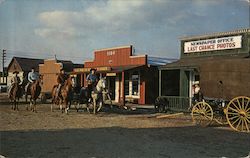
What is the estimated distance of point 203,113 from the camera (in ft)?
47.1

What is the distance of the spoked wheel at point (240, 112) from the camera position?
1280 centimetres

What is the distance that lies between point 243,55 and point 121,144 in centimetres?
1045

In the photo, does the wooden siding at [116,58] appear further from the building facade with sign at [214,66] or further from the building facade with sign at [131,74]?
the building facade with sign at [214,66]

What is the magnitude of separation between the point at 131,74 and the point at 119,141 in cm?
1918

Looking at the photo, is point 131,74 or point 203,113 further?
point 131,74

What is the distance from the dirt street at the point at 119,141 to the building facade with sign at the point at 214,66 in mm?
1529

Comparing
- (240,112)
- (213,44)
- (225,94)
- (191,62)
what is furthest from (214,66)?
(213,44)

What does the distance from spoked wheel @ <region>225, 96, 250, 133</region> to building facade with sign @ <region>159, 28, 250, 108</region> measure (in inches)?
9.8

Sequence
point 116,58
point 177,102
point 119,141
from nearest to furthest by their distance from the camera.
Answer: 1. point 119,141
2. point 177,102
3. point 116,58

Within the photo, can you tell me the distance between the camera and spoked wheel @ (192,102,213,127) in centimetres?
1420

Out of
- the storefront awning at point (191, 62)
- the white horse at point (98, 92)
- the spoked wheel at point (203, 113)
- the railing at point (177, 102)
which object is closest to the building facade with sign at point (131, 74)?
the storefront awning at point (191, 62)

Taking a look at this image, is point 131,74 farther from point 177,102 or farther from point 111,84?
point 177,102

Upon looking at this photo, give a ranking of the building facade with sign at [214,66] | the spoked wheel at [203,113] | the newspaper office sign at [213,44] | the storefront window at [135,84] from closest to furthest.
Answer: the building facade with sign at [214,66] < the spoked wheel at [203,113] < the newspaper office sign at [213,44] < the storefront window at [135,84]

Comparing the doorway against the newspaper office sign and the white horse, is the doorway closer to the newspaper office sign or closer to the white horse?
the newspaper office sign
